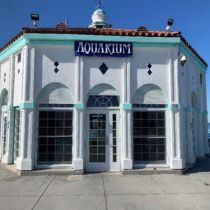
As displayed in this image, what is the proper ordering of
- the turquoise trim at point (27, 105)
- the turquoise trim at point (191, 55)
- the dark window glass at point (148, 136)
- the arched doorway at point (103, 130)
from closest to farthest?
the turquoise trim at point (27, 105) < the arched doorway at point (103, 130) < the dark window glass at point (148, 136) < the turquoise trim at point (191, 55)

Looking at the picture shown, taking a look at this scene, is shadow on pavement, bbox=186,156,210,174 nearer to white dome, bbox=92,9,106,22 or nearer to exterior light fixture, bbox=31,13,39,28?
exterior light fixture, bbox=31,13,39,28

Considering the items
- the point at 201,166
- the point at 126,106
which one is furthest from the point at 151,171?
the point at 201,166

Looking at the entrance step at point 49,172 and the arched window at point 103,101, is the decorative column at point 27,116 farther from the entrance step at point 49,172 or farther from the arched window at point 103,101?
the arched window at point 103,101

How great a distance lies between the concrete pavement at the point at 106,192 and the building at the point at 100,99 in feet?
2.71

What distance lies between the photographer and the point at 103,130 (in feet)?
33.4

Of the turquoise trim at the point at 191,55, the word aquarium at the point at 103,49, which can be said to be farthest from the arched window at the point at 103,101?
the turquoise trim at the point at 191,55

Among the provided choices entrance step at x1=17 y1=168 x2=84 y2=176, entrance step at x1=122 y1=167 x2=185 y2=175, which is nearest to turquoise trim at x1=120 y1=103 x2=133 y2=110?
entrance step at x1=122 y1=167 x2=185 y2=175

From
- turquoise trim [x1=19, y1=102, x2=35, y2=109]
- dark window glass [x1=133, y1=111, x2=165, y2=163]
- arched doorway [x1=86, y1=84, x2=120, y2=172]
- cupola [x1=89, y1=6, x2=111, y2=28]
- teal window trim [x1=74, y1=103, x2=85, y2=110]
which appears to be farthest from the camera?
cupola [x1=89, y1=6, x2=111, y2=28]

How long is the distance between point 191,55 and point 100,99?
4.99 metres

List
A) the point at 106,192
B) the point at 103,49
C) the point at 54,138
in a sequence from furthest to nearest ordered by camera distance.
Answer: the point at 103,49 < the point at 54,138 < the point at 106,192

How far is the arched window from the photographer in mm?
10234

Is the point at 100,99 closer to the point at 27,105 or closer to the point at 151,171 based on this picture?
the point at 27,105

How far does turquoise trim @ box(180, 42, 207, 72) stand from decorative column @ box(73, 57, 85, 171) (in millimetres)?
4106

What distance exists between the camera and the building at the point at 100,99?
992cm
